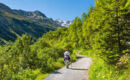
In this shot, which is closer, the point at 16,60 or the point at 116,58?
the point at 116,58

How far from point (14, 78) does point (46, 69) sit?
5.15 metres

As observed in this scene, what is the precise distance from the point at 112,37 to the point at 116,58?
5.39 ft

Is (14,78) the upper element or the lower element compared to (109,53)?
lower

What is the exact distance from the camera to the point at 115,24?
982 centimetres

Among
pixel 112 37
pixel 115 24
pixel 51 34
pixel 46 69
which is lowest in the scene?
pixel 46 69

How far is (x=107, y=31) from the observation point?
10016 millimetres

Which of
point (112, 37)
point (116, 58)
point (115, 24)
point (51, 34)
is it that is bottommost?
point (116, 58)

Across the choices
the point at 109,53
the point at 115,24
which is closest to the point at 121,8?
the point at 115,24

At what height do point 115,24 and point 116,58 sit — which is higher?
point 115,24

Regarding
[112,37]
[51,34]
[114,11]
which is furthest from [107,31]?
[51,34]

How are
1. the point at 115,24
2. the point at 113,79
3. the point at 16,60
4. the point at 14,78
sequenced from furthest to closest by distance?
the point at 16,60 < the point at 115,24 < the point at 14,78 < the point at 113,79

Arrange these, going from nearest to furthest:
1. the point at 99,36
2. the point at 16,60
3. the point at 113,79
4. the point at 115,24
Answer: the point at 113,79
the point at 115,24
the point at 99,36
the point at 16,60

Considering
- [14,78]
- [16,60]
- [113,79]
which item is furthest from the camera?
[16,60]

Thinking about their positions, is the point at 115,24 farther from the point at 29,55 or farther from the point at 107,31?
the point at 29,55
